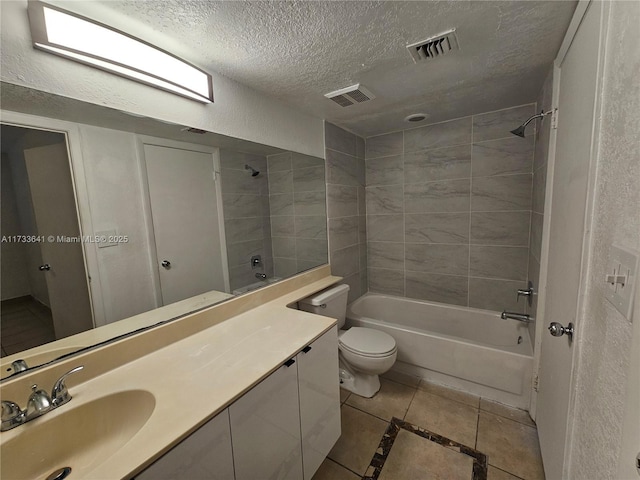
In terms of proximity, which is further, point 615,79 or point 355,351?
point 355,351

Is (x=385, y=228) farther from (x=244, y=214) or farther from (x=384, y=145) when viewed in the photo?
(x=244, y=214)

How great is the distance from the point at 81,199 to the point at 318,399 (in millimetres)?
1332

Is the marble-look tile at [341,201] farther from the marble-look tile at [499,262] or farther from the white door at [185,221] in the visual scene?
the marble-look tile at [499,262]

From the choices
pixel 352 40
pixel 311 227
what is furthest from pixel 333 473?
pixel 352 40

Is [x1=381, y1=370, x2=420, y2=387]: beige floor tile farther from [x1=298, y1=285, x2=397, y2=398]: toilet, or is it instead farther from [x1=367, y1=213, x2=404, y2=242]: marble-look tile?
[x1=367, y1=213, x2=404, y2=242]: marble-look tile

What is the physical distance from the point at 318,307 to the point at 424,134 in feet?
6.32

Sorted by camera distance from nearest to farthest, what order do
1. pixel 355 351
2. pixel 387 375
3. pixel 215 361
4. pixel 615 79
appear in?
Answer: pixel 615 79 → pixel 215 361 → pixel 355 351 → pixel 387 375

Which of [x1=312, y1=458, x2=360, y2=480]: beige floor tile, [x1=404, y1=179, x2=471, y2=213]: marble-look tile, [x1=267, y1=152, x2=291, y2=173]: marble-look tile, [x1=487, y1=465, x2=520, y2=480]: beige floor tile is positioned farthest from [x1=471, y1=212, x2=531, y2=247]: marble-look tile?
[x1=312, y1=458, x2=360, y2=480]: beige floor tile

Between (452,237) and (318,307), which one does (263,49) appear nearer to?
(318,307)

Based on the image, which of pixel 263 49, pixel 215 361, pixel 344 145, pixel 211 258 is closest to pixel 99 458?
pixel 215 361

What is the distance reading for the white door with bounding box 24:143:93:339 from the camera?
874 millimetres

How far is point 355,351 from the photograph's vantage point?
182cm

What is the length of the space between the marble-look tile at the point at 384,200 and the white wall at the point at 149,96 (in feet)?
3.17

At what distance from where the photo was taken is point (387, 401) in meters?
1.87
